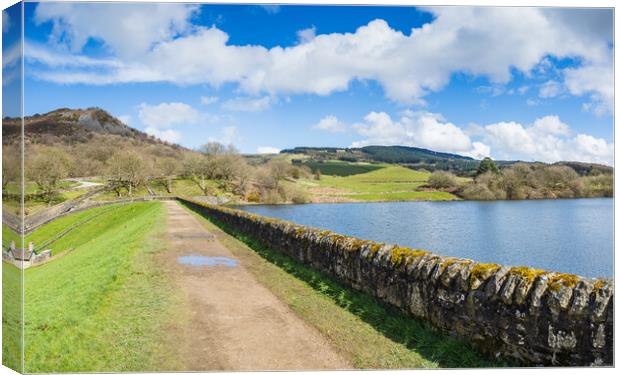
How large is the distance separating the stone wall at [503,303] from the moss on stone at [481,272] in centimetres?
1

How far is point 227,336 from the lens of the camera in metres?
5.89

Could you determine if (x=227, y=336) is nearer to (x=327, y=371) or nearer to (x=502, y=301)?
(x=327, y=371)

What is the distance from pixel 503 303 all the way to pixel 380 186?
9880 cm

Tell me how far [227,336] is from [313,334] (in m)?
1.11

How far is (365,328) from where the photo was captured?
246 inches

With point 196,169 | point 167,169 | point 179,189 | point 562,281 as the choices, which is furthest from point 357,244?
point 196,169

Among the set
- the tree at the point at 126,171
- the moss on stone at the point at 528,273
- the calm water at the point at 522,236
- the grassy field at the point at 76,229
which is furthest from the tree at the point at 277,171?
the moss on stone at the point at 528,273

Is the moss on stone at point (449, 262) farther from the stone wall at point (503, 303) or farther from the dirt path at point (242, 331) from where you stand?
the dirt path at point (242, 331)

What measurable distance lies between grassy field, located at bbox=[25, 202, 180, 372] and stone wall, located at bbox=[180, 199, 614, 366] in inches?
125

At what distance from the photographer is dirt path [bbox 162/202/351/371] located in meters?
5.15

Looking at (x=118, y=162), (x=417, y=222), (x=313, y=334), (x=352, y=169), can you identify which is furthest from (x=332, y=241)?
(x=352, y=169)

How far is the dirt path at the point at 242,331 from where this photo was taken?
5.15 meters

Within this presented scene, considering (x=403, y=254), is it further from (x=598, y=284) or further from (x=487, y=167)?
(x=487, y=167)

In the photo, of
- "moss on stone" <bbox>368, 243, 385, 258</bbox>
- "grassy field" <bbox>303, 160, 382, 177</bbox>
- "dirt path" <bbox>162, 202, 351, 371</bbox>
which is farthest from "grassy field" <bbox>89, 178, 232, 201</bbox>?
"moss on stone" <bbox>368, 243, 385, 258</bbox>
